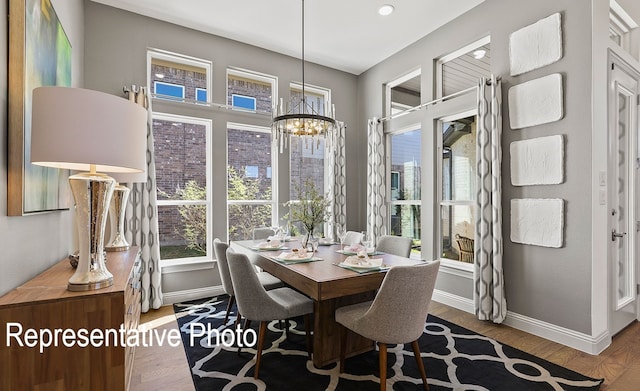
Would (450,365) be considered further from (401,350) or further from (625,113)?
(625,113)

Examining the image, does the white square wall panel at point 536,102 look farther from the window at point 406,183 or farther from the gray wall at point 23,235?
the gray wall at point 23,235

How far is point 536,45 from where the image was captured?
9.47 feet

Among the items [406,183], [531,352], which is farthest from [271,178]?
[531,352]

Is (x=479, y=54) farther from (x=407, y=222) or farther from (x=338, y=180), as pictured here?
(x=338, y=180)

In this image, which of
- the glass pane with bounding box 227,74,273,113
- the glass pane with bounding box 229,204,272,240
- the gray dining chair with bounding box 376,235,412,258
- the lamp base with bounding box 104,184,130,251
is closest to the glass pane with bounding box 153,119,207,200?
the glass pane with bounding box 229,204,272,240

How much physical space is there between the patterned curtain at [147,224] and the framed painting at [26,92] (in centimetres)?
137

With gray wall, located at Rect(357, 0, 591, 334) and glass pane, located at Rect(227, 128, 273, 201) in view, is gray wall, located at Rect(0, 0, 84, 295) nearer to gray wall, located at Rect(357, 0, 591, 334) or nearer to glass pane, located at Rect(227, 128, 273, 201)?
glass pane, located at Rect(227, 128, 273, 201)

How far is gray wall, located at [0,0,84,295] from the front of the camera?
4.76ft

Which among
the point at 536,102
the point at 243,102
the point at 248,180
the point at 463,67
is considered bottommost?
the point at 248,180

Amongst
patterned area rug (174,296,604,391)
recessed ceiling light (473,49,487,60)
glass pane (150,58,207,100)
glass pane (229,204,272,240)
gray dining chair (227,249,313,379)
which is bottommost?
patterned area rug (174,296,604,391)

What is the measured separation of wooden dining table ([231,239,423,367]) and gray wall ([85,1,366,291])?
1.79m

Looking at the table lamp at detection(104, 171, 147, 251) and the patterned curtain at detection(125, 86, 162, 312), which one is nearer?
the table lamp at detection(104, 171, 147, 251)

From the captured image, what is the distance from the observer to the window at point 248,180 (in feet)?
14.0

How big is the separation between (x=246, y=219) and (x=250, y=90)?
1843 mm
